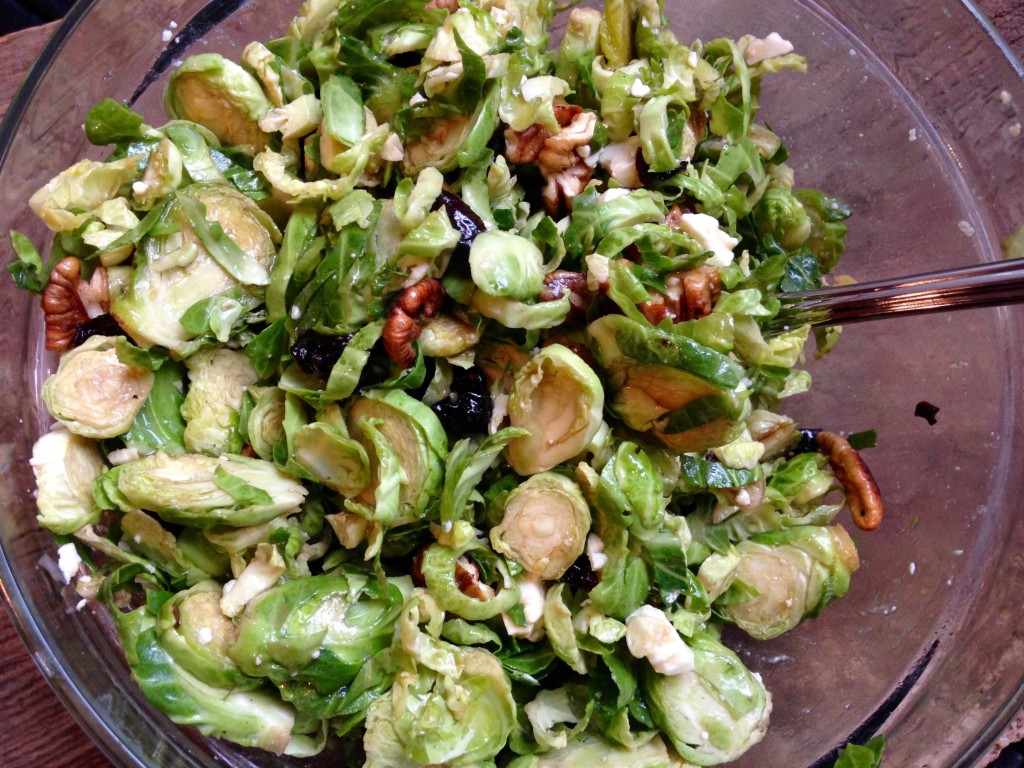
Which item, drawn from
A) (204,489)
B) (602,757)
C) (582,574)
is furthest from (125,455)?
(602,757)

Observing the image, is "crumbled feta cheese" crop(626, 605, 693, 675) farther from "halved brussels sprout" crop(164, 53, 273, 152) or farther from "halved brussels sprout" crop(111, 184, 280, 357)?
"halved brussels sprout" crop(164, 53, 273, 152)

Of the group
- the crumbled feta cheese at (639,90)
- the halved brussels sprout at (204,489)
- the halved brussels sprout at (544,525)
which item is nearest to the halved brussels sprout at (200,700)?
the halved brussels sprout at (204,489)

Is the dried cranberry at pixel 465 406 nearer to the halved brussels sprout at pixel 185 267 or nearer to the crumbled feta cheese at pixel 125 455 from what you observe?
the halved brussels sprout at pixel 185 267

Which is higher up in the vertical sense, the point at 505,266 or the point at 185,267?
the point at 505,266

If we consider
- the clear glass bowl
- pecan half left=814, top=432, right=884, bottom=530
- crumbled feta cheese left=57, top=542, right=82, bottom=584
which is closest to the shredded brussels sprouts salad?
crumbled feta cheese left=57, top=542, right=82, bottom=584

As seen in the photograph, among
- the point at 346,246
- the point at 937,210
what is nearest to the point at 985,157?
the point at 937,210

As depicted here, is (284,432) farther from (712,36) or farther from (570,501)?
(712,36)

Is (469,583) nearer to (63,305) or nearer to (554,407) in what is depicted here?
(554,407)
